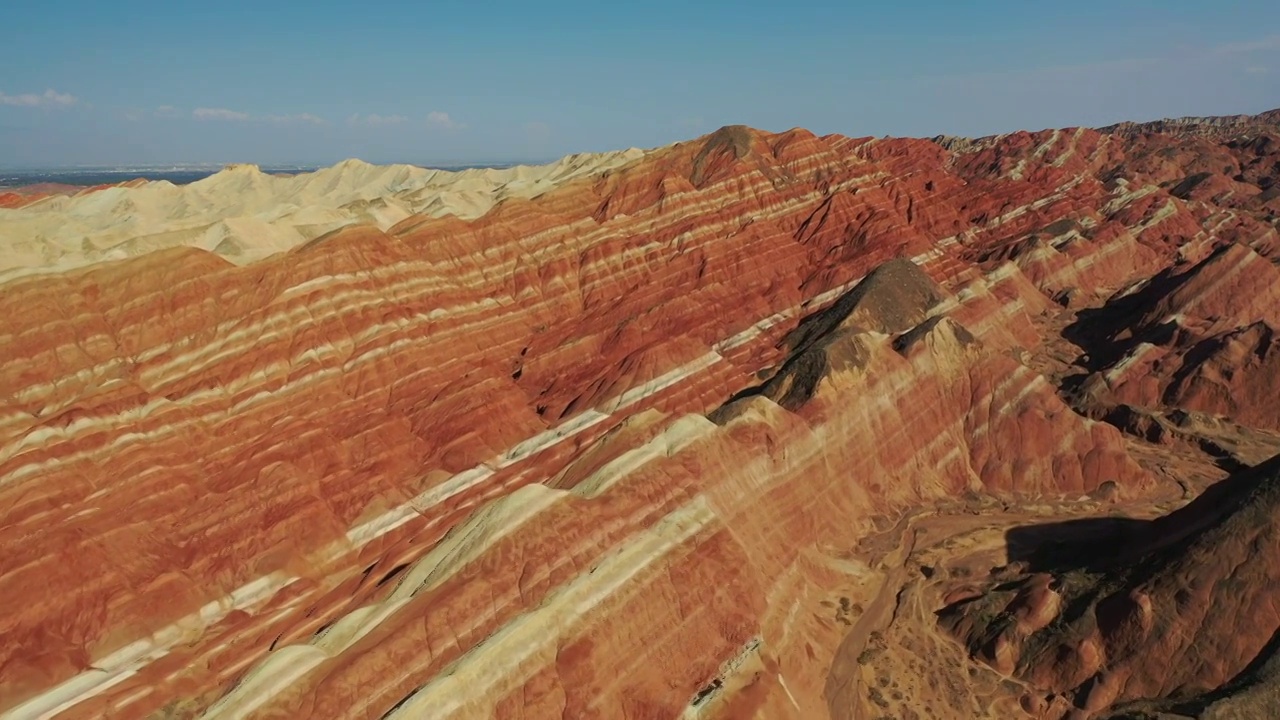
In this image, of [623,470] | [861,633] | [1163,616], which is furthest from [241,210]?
[1163,616]

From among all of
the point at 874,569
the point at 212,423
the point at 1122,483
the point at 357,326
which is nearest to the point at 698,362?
the point at 874,569

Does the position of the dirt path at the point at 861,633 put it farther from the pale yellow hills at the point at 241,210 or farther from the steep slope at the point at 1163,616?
the pale yellow hills at the point at 241,210

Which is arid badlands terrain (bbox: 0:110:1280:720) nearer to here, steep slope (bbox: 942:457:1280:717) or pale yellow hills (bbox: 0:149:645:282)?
→ steep slope (bbox: 942:457:1280:717)

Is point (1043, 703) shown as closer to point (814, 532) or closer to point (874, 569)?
point (874, 569)

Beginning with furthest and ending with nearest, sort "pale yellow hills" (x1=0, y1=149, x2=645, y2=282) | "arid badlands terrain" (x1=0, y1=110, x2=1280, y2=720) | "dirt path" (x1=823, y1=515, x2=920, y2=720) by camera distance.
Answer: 1. "pale yellow hills" (x1=0, y1=149, x2=645, y2=282)
2. "dirt path" (x1=823, y1=515, x2=920, y2=720)
3. "arid badlands terrain" (x1=0, y1=110, x2=1280, y2=720)

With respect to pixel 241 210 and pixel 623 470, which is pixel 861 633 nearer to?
pixel 623 470

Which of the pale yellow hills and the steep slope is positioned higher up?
the pale yellow hills

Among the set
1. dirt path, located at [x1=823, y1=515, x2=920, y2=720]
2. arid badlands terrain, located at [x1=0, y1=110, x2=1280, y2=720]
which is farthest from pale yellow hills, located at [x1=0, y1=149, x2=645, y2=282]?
dirt path, located at [x1=823, y1=515, x2=920, y2=720]

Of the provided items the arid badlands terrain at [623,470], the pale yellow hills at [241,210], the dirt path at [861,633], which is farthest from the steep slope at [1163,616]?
the pale yellow hills at [241,210]
